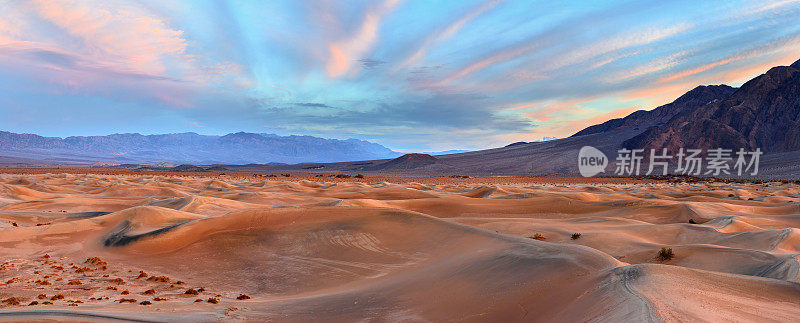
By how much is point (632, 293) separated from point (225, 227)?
10.2 m

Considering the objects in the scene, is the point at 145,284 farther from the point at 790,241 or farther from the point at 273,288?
the point at 790,241

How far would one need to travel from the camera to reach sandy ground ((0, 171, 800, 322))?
14.7 feet

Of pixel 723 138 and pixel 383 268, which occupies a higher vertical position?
pixel 723 138

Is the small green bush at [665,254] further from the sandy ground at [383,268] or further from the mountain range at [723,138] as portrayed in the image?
the mountain range at [723,138]

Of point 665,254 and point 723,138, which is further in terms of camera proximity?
point 723,138

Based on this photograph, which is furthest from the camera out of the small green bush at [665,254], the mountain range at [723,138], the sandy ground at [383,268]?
the mountain range at [723,138]

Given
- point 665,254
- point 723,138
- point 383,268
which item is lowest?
point 383,268

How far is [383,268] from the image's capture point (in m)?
8.14

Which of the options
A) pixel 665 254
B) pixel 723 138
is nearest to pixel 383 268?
pixel 665 254

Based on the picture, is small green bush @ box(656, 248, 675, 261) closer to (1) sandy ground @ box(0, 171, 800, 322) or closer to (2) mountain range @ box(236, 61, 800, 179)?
(1) sandy ground @ box(0, 171, 800, 322)

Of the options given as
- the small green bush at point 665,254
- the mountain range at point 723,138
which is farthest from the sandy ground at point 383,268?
the mountain range at point 723,138

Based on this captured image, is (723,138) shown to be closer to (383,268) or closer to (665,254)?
(665,254)

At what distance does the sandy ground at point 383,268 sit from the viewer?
4.48 m

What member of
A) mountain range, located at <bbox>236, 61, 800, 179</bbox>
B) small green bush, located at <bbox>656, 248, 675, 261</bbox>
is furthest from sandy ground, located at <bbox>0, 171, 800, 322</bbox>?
mountain range, located at <bbox>236, 61, 800, 179</bbox>
